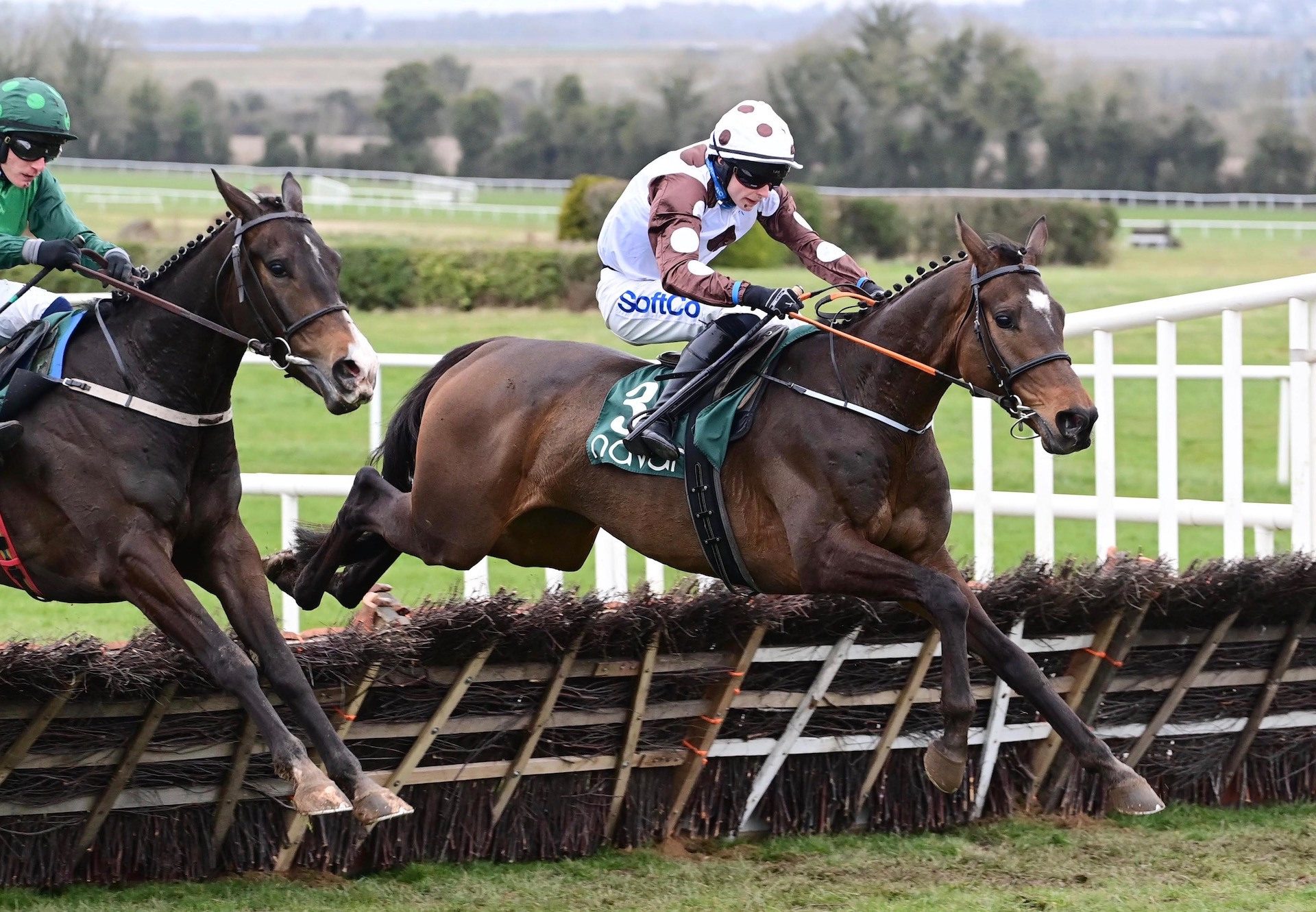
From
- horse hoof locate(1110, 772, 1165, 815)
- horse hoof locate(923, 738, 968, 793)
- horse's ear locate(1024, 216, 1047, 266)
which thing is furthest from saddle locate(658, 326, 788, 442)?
horse hoof locate(1110, 772, 1165, 815)

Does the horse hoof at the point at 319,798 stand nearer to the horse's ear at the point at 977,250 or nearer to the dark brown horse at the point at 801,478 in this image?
the dark brown horse at the point at 801,478

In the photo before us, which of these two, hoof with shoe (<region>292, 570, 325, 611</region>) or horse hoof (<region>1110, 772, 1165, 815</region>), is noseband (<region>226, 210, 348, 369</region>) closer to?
hoof with shoe (<region>292, 570, 325, 611</region>)

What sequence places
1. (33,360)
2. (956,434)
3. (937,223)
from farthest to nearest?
(937,223) → (956,434) → (33,360)

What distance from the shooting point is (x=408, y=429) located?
19.7 feet

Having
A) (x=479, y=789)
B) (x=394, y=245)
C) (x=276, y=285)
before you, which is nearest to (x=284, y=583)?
(x=479, y=789)

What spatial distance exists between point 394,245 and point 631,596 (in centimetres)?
1512

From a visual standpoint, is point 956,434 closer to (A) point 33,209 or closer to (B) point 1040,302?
(B) point 1040,302

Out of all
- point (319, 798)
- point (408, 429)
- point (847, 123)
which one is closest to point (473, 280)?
point (408, 429)

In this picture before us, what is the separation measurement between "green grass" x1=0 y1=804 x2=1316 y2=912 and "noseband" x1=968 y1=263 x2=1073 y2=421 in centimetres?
135

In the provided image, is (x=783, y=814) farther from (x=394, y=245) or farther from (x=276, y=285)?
(x=394, y=245)

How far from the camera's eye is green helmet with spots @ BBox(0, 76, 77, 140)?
15.8 feet

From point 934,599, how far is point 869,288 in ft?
3.53

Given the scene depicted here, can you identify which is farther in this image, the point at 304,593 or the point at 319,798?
the point at 304,593

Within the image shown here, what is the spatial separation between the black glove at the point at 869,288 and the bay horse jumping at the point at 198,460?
5.26 feet
